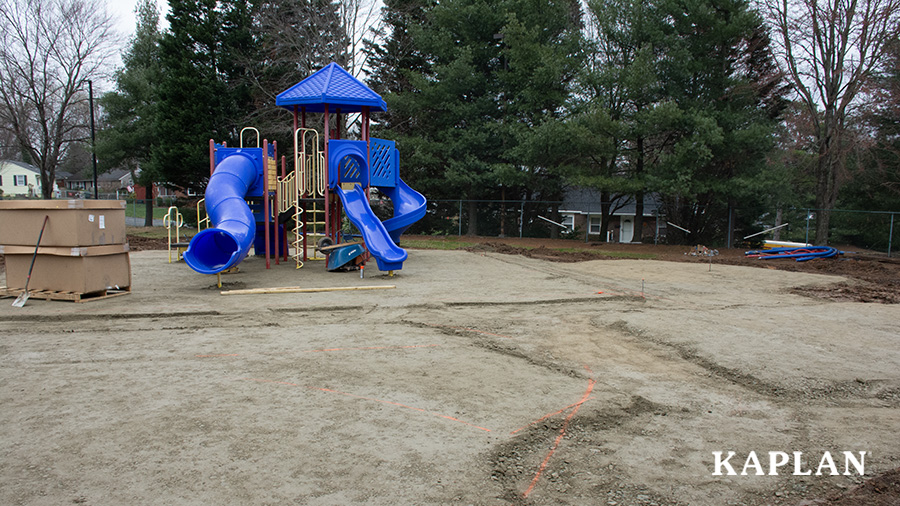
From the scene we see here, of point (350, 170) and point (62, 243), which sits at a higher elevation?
point (350, 170)

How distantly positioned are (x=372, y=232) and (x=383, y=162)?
3450 mm

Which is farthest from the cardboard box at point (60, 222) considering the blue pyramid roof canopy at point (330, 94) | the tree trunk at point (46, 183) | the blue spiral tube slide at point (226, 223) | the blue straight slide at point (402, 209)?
the tree trunk at point (46, 183)

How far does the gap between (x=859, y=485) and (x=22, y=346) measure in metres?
8.31

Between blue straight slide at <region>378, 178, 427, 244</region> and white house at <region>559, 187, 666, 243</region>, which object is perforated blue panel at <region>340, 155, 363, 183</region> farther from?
white house at <region>559, 187, 666, 243</region>

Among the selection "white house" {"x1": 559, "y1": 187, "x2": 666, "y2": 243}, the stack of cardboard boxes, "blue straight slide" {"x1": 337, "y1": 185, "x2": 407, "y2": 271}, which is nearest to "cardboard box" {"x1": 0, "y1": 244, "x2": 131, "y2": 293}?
the stack of cardboard boxes

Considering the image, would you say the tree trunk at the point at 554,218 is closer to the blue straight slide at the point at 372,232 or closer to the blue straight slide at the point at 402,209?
the blue straight slide at the point at 402,209

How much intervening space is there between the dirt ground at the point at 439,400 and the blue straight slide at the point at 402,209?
6.63m

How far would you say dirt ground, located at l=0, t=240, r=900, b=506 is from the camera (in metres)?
3.52

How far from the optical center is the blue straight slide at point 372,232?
510 inches

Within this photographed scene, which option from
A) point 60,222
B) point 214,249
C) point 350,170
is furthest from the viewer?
point 350,170

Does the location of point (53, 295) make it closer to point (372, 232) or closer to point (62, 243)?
point (62, 243)

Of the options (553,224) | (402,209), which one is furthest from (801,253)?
(402,209)

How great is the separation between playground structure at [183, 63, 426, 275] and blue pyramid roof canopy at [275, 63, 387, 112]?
3 cm

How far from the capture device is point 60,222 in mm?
9102
